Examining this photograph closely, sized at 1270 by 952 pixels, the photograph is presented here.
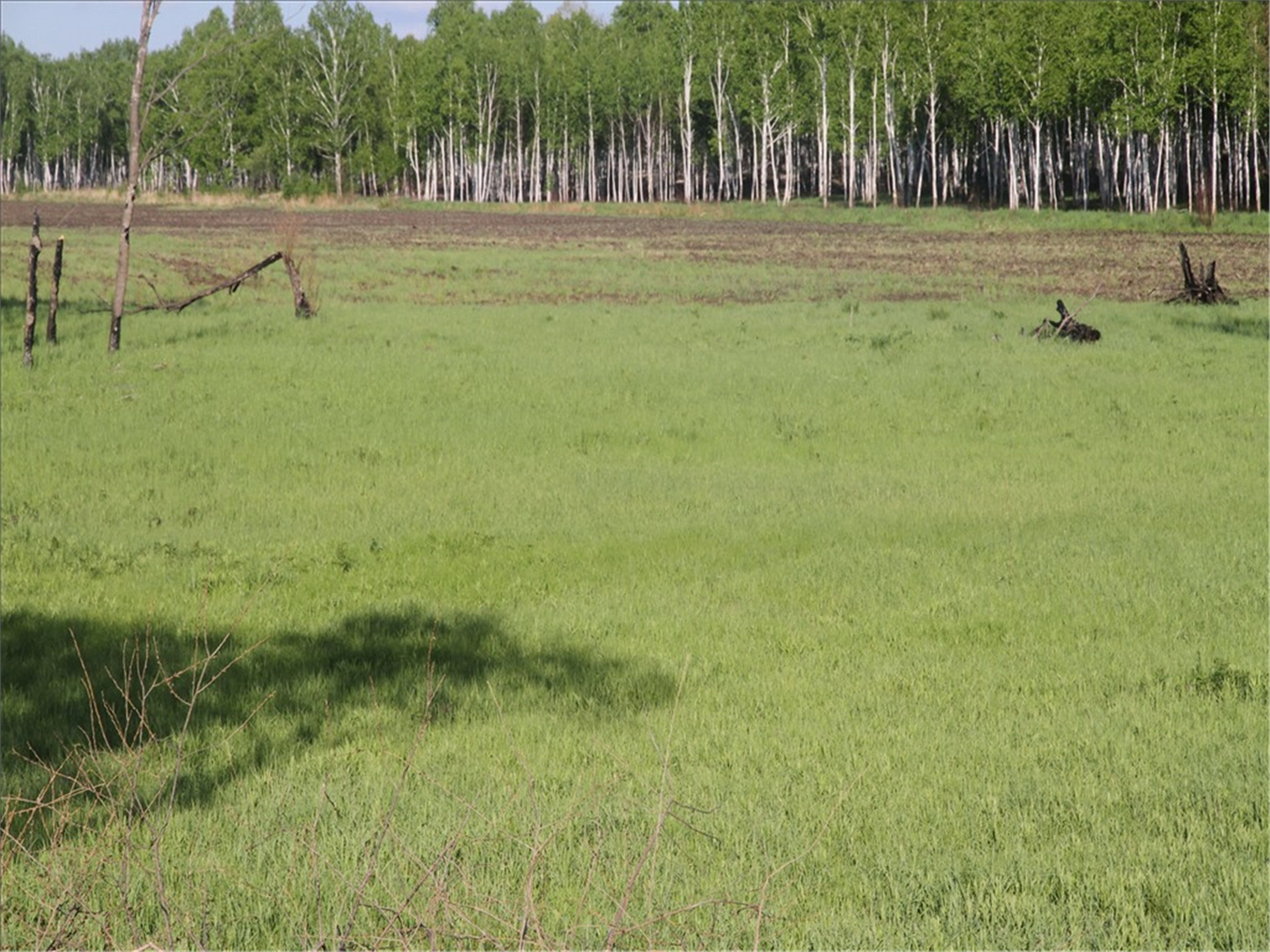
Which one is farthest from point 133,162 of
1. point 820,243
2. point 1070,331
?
point 820,243

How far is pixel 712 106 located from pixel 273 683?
102981mm

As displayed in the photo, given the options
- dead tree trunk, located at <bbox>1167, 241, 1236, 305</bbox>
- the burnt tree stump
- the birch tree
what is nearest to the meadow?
the burnt tree stump

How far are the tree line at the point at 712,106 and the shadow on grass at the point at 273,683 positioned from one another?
57.0 meters

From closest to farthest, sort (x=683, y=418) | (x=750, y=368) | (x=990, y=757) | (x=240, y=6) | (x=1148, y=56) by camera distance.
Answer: (x=990, y=757)
(x=683, y=418)
(x=750, y=368)
(x=1148, y=56)
(x=240, y=6)

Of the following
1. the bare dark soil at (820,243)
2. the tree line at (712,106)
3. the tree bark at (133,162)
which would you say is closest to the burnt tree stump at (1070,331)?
the bare dark soil at (820,243)

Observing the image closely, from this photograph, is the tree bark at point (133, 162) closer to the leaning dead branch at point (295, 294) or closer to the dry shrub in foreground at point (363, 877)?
the leaning dead branch at point (295, 294)

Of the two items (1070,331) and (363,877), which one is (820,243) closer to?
(1070,331)

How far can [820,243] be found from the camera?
5906cm

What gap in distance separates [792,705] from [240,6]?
124 meters

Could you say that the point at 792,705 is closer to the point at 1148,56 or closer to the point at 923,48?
the point at 1148,56

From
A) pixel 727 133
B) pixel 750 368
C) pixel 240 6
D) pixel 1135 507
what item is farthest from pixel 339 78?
pixel 1135 507

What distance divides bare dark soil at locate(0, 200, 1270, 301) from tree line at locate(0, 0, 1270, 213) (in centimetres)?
889

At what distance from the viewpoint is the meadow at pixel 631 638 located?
559 cm

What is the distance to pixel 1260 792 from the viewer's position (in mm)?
6805
